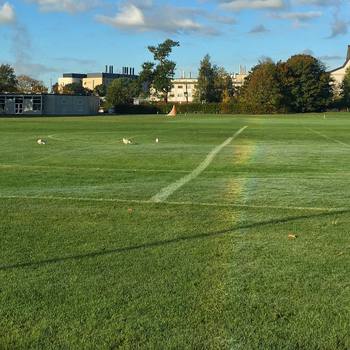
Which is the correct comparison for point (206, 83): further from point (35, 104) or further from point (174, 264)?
point (174, 264)

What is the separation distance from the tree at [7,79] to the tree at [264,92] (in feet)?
192

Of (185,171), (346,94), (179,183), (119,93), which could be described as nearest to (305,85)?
(346,94)

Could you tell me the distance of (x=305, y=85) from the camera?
11544cm

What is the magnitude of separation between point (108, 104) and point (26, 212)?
129 metres

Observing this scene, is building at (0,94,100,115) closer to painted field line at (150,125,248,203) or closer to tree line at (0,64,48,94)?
tree line at (0,64,48,94)

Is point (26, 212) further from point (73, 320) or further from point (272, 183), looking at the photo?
point (272, 183)

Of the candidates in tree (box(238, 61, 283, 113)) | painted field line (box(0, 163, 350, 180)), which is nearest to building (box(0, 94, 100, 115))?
tree (box(238, 61, 283, 113))

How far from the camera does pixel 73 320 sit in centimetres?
446

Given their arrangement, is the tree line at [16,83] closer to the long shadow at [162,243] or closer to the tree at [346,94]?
the tree at [346,94]

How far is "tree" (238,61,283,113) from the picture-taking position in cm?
11269

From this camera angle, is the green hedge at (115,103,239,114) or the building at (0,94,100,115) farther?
the green hedge at (115,103,239,114)

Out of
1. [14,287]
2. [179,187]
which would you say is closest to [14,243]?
[14,287]

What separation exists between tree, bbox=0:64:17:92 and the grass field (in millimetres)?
135850

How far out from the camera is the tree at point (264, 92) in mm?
112688
